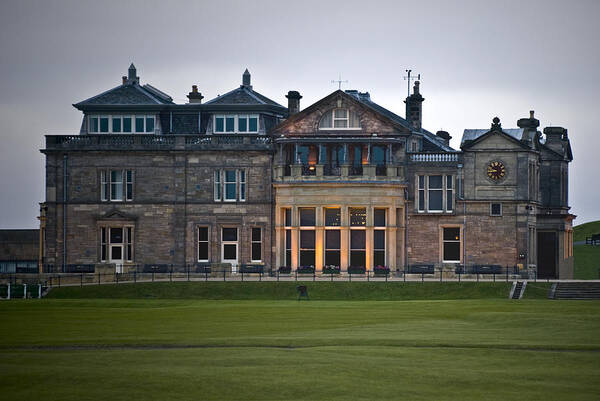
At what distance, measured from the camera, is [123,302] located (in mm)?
56656

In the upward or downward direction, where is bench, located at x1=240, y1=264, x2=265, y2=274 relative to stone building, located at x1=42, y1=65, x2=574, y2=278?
downward

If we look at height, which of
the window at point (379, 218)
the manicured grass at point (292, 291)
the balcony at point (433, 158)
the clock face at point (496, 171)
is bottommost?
the manicured grass at point (292, 291)

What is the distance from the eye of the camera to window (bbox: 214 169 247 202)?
7631cm

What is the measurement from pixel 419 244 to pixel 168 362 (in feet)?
153

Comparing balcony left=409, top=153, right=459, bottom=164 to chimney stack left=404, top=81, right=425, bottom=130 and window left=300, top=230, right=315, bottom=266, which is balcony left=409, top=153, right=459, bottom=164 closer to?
chimney stack left=404, top=81, right=425, bottom=130

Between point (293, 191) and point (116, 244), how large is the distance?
1259 centimetres

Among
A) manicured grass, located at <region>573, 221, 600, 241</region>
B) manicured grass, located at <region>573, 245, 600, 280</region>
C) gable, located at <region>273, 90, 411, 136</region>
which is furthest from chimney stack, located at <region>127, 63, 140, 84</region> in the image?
manicured grass, located at <region>573, 221, 600, 241</region>

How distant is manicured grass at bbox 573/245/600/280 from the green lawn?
141 feet

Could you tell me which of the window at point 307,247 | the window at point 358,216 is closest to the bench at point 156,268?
the window at point 307,247

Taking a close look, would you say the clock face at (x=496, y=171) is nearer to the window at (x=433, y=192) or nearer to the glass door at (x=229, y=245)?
the window at (x=433, y=192)

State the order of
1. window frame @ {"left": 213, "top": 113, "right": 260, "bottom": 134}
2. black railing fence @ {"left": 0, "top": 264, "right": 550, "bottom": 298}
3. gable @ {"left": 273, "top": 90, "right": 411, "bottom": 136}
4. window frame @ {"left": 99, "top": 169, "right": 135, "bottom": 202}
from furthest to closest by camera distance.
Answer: window frame @ {"left": 213, "top": 113, "right": 260, "bottom": 134} → window frame @ {"left": 99, "top": 169, "right": 135, "bottom": 202} → gable @ {"left": 273, "top": 90, "right": 411, "bottom": 136} → black railing fence @ {"left": 0, "top": 264, "right": 550, "bottom": 298}

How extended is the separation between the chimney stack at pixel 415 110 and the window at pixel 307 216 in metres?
11.3

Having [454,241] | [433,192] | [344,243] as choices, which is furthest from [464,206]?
[344,243]

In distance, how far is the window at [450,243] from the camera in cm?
7469
